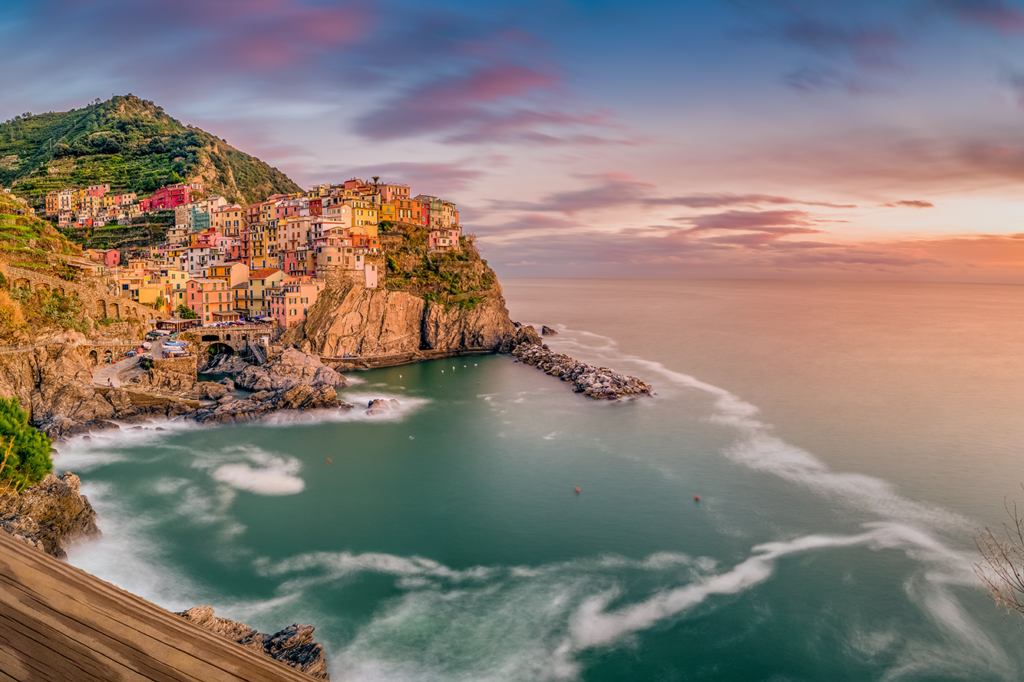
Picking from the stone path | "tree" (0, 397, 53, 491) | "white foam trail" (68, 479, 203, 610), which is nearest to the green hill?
the stone path

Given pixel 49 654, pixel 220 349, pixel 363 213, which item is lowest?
pixel 220 349

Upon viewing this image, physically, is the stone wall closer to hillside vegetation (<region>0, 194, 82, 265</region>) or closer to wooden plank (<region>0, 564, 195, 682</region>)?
hillside vegetation (<region>0, 194, 82, 265</region>)

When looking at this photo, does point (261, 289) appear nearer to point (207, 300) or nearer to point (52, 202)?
point (207, 300)

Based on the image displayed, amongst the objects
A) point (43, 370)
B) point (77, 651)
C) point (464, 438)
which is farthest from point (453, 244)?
point (77, 651)

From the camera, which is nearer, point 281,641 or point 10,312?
point 281,641

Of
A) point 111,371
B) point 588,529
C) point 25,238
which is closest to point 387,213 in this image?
point 25,238
